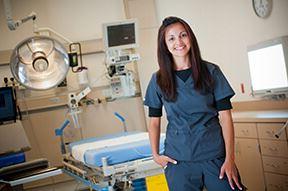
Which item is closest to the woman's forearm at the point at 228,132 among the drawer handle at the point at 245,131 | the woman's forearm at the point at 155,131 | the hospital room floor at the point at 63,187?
the woman's forearm at the point at 155,131

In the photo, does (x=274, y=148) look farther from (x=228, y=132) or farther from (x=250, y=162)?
(x=228, y=132)

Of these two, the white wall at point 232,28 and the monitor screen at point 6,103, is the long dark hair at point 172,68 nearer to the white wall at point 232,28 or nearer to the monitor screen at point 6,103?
the white wall at point 232,28

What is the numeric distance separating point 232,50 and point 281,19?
0.86 meters

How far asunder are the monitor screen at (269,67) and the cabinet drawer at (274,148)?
23.9 inches

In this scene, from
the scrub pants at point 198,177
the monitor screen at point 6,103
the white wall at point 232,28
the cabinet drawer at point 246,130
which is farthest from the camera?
the monitor screen at point 6,103

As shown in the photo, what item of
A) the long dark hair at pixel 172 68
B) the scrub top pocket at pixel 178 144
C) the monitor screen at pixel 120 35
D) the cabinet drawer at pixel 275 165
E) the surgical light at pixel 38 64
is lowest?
the cabinet drawer at pixel 275 165

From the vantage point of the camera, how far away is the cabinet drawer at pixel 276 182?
2947mm

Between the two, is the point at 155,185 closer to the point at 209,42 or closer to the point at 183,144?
the point at 183,144

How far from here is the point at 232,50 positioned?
422 cm

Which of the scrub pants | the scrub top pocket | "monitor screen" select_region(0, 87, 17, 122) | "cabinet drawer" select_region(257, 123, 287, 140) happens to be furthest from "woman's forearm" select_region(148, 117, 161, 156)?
"monitor screen" select_region(0, 87, 17, 122)

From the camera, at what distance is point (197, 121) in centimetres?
178

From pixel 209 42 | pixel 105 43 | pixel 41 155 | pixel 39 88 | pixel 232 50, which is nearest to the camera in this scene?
pixel 39 88

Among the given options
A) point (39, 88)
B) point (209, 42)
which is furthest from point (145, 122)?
point (39, 88)

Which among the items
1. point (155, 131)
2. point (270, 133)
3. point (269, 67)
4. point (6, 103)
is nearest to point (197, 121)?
point (155, 131)
